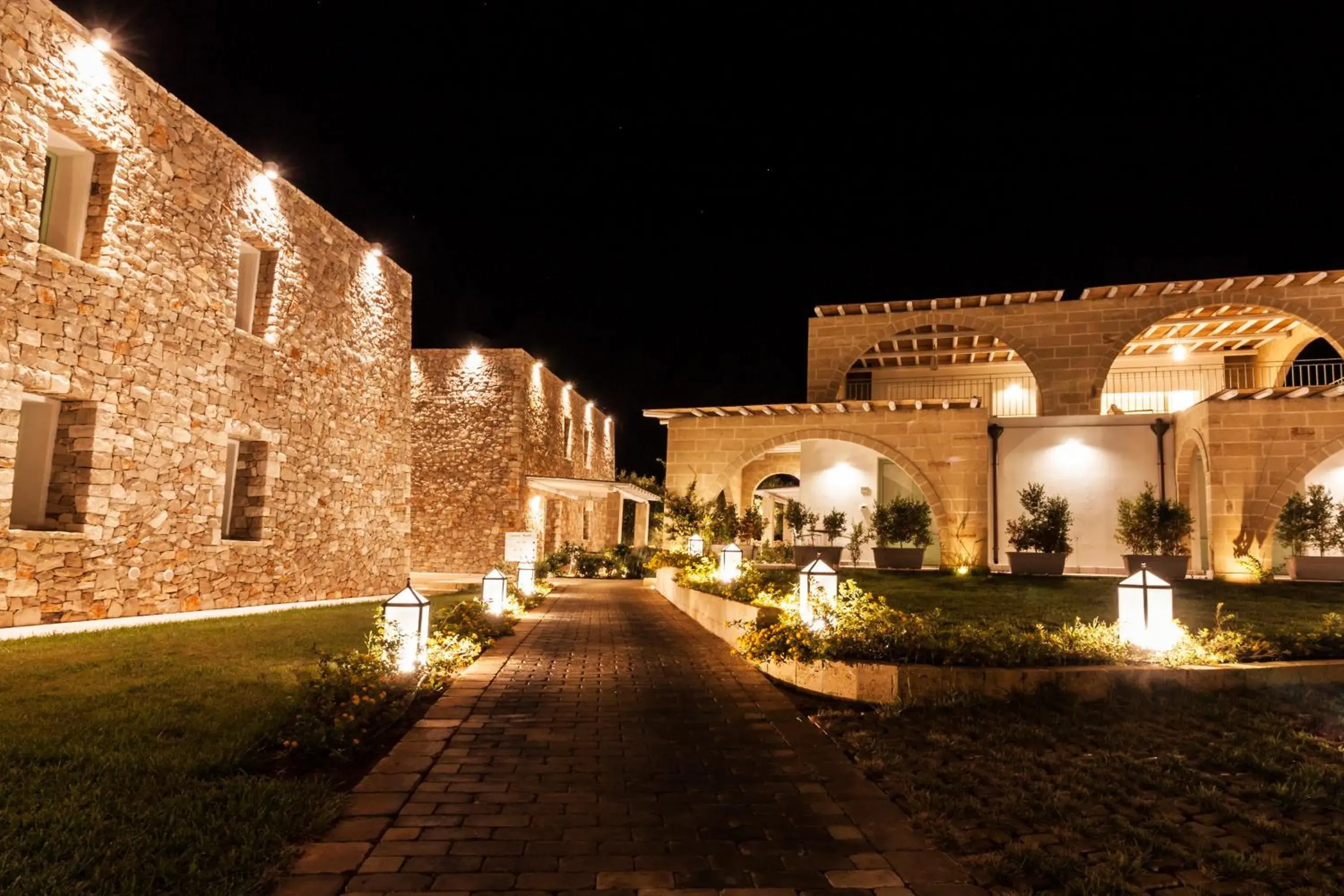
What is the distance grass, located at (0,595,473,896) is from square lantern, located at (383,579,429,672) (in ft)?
2.40

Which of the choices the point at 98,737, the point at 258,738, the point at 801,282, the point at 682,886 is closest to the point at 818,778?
the point at 682,886

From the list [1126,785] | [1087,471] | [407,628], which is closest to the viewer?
[1126,785]

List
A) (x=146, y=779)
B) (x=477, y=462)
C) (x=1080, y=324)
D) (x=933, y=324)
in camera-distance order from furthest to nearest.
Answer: (x=477, y=462) < (x=933, y=324) < (x=1080, y=324) < (x=146, y=779)

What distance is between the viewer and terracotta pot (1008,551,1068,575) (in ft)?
46.3

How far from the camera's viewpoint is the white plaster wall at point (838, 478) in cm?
1816

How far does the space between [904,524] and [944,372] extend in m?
7.45

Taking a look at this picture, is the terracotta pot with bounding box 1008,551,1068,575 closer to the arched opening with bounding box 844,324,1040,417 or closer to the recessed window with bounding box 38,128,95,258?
the arched opening with bounding box 844,324,1040,417

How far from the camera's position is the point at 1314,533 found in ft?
43.3

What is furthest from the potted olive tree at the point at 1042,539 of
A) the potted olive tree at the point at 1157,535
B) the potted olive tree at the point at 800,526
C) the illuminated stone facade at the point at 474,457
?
the illuminated stone facade at the point at 474,457

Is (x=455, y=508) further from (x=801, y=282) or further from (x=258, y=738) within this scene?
(x=258, y=738)

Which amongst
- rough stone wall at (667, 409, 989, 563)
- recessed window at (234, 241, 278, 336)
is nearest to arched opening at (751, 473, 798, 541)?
rough stone wall at (667, 409, 989, 563)

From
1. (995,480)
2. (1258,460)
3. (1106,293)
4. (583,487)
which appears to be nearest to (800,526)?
(995,480)

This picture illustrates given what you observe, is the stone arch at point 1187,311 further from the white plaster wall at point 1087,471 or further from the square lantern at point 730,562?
the square lantern at point 730,562

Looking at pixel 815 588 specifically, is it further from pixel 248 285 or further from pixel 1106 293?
pixel 1106 293
